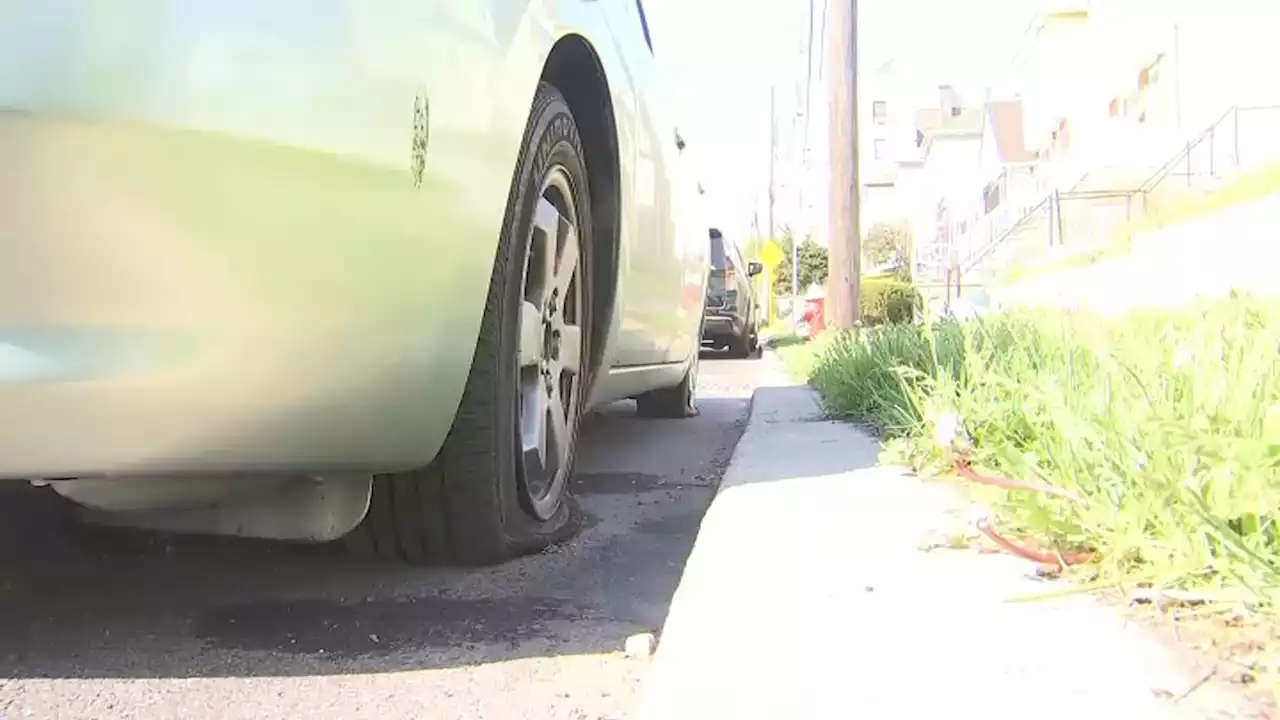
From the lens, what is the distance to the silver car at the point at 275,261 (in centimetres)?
156

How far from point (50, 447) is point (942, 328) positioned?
3590 mm

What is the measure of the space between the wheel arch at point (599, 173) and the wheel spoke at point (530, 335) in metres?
0.55

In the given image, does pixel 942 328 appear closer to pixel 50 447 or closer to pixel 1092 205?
pixel 50 447

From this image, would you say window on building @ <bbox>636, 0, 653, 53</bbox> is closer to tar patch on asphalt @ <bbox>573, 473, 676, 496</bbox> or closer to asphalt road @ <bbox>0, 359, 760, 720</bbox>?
tar patch on asphalt @ <bbox>573, 473, 676, 496</bbox>

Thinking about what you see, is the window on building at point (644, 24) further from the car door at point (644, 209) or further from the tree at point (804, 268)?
the tree at point (804, 268)

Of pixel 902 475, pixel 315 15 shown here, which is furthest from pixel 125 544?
pixel 902 475

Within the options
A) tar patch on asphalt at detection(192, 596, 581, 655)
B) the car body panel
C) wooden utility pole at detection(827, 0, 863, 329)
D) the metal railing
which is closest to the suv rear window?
wooden utility pole at detection(827, 0, 863, 329)

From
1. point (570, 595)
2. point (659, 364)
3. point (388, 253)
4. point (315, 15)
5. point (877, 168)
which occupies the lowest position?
point (570, 595)

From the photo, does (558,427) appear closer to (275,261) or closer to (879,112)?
(275,261)

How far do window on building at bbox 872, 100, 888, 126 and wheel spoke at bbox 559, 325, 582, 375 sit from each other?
6905 centimetres

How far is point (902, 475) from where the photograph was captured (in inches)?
119

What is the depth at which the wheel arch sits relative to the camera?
118 inches

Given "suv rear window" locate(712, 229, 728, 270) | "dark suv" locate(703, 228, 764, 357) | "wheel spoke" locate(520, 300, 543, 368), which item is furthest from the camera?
"dark suv" locate(703, 228, 764, 357)

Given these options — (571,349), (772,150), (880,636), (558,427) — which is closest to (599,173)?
(571,349)
